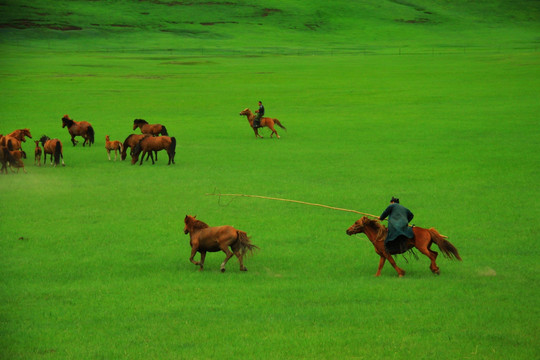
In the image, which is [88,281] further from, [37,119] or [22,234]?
[37,119]

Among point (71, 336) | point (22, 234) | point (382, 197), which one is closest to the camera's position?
point (71, 336)

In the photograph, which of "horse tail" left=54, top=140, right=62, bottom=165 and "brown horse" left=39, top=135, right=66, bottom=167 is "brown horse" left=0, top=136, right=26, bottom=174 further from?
"horse tail" left=54, top=140, right=62, bottom=165

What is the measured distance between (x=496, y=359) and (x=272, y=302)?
3.64 meters

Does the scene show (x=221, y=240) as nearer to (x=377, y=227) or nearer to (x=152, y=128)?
(x=377, y=227)

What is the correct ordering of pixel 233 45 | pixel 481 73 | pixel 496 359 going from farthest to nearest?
pixel 233 45
pixel 481 73
pixel 496 359

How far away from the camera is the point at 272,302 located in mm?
10883

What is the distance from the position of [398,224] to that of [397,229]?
0.09 m

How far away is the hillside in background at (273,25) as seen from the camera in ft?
436

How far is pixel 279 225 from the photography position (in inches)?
649

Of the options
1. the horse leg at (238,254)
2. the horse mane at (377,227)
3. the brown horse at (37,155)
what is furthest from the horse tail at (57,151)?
the horse mane at (377,227)

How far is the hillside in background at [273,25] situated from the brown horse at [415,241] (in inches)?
4364

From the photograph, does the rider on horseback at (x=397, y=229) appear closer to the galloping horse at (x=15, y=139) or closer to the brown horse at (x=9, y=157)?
the brown horse at (x=9, y=157)

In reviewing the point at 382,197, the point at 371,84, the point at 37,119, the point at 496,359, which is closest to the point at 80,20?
the point at 371,84

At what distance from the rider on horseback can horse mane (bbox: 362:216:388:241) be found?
0.18m
